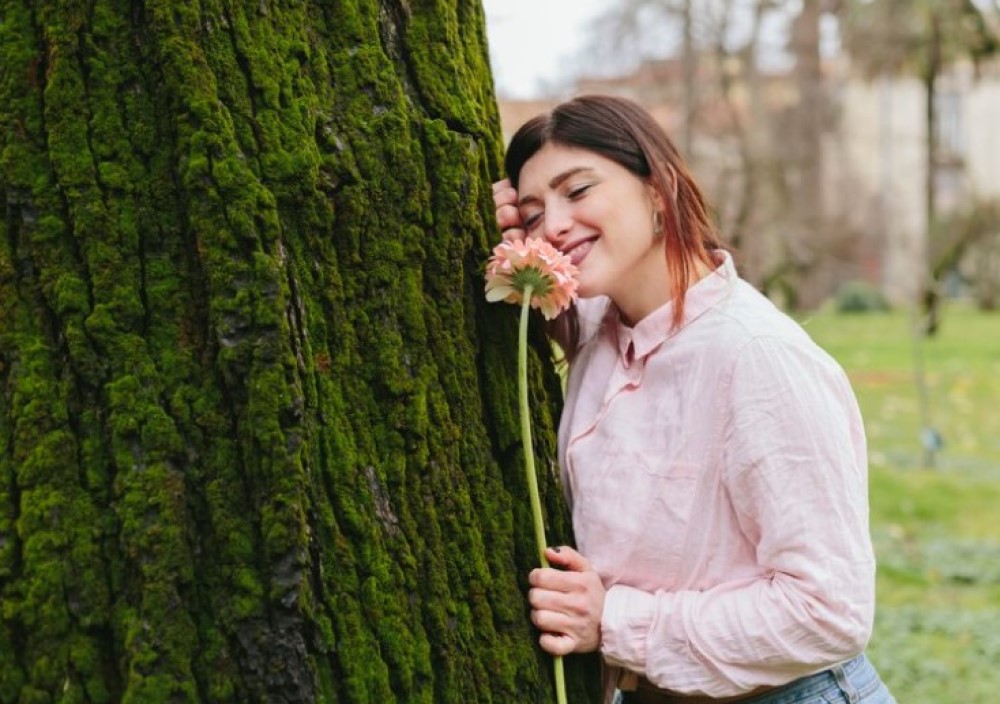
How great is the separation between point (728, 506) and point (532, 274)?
52 cm

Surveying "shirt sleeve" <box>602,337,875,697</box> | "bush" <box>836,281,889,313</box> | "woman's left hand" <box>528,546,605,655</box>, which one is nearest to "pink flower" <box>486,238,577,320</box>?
"shirt sleeve" <box>602,337,875,697</box>

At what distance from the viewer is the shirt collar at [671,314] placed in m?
2.12

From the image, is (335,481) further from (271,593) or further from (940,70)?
(940,70)

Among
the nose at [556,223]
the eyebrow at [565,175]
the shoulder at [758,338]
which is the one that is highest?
the eyebrow at [565,175]

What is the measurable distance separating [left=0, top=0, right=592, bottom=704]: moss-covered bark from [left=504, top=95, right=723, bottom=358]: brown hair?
0.46 meters

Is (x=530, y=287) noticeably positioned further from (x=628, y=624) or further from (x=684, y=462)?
(x=628, y=624)

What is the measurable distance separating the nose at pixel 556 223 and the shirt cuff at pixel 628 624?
24.8 inches

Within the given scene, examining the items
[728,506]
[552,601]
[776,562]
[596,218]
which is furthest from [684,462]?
[596,218]

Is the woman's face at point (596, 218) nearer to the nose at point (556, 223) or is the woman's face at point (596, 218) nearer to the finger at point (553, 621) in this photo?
the nose at point (556, 223)

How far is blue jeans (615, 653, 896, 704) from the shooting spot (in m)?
2.04

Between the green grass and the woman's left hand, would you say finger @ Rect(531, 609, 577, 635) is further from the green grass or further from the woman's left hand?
the green grass

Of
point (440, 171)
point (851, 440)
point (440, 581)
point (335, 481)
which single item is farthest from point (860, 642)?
point (440, 171)

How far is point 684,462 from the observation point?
6.54 feet

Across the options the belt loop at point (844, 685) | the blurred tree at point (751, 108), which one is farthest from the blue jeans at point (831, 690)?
the blurred tree at point (751, 108)
